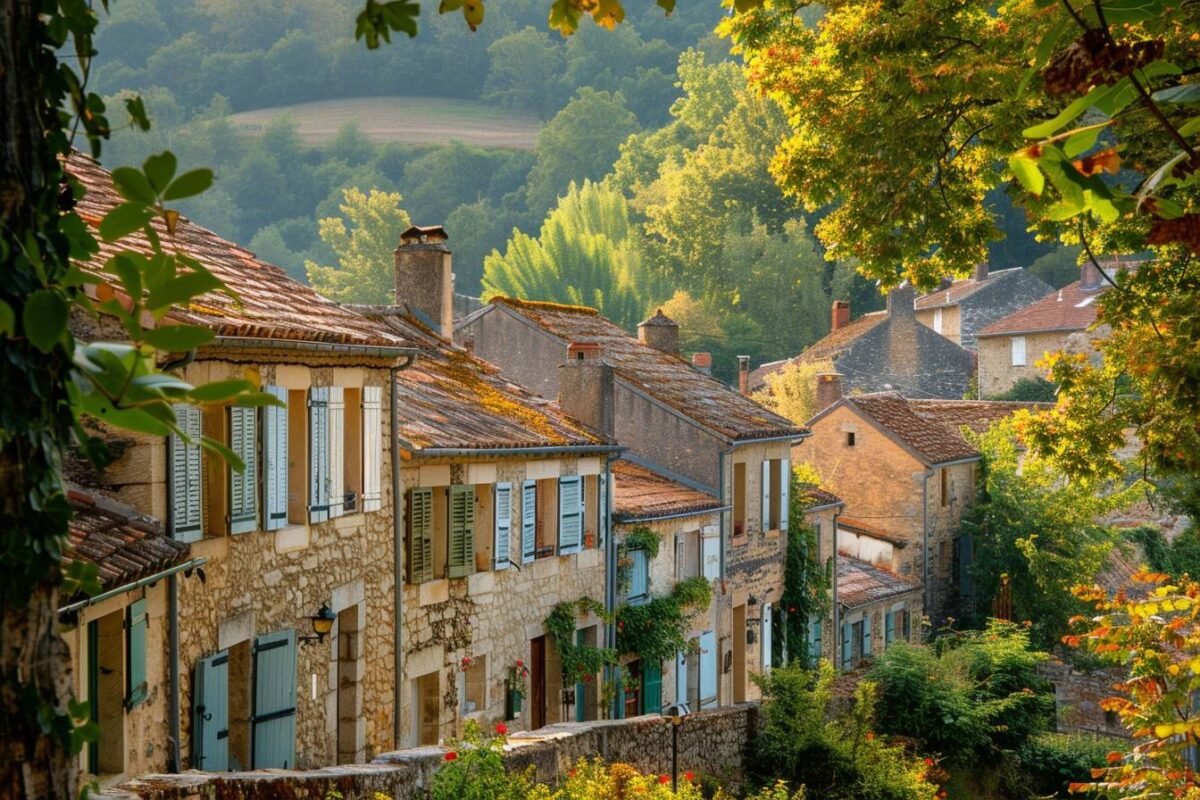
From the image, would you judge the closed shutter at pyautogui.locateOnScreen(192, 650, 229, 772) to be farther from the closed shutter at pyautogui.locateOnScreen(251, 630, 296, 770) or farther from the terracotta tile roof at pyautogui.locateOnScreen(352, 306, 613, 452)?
the terracotta tile roof at pyautogui.locateOnScreen(352, 306, 613, 452)

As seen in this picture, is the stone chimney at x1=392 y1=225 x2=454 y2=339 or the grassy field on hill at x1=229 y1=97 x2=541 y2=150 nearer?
the stone chimney at x1=392 y1=225 x2=454 y2=339

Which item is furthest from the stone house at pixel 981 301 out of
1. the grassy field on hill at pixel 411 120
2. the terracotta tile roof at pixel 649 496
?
the grassy field on hill at pixel 411 120

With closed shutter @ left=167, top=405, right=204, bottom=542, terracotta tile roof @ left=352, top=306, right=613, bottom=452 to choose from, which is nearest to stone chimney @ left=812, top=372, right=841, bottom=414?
terracotta tile roof @ left=352, top=306, right=613, bottom=452

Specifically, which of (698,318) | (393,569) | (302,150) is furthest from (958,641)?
(302,150)

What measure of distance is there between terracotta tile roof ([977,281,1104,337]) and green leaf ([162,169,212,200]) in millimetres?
52428

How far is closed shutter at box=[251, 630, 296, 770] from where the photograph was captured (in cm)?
1183

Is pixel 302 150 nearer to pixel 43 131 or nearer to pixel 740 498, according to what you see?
pixel 740 498

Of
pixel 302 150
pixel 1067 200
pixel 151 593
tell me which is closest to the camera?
pixel 1067 200

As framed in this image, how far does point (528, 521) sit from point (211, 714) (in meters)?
7.80

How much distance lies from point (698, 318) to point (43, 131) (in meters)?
64.8

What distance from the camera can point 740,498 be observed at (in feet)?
84.0

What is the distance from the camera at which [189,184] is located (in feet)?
7.73

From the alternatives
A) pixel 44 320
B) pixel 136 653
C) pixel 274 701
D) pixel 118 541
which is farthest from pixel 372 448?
pixel 44 320

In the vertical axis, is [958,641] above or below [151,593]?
below
